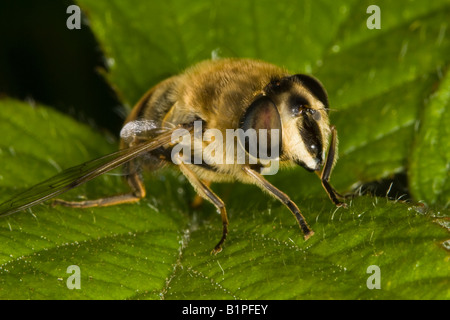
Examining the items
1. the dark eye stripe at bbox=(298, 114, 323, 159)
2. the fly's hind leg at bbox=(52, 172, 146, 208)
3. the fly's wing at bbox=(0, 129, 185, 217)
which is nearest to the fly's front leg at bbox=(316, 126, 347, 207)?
the dark eye stripe at bbox=(298, 114, 323, 159)

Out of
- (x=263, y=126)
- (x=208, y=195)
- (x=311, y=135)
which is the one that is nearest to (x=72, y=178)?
(x=208, y=195)

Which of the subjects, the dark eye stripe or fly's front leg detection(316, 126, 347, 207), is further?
fly's front leg detection(316, 126, 347, 207)

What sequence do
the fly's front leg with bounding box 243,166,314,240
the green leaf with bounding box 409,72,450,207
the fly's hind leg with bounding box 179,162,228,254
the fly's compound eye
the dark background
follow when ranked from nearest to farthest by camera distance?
the fly's front leg with bounding box 243,166,314,240, the fly's compound eye, the fly's hind leg with bounding box 179,162,228,254, the green leaf with bounding box 409,72,450,207, the dark background

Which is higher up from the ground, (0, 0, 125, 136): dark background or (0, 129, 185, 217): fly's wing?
(0, 0, 125, 136): dark background

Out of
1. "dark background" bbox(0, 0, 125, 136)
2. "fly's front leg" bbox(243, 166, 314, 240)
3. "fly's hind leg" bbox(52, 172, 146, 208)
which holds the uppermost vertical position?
"dark background" bbox(0, 0, 125, 136)

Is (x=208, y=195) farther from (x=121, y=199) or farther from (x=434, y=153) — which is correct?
(x=434, y=153)

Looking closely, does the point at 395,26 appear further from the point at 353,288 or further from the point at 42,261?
the point at 42,261

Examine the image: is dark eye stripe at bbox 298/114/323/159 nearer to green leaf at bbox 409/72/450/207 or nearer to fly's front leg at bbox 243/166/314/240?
fly's front leg at bbox 243/166/314/240
